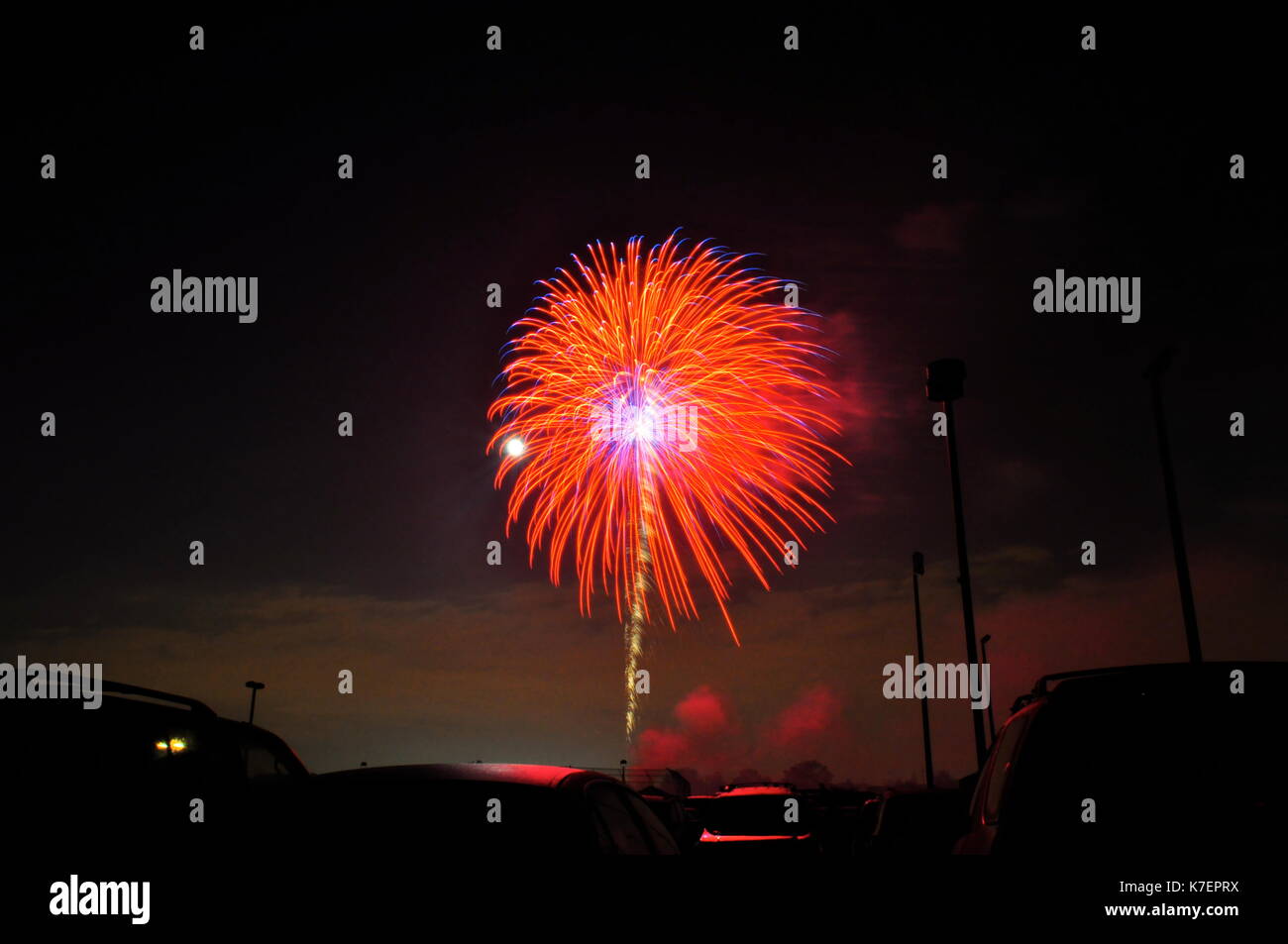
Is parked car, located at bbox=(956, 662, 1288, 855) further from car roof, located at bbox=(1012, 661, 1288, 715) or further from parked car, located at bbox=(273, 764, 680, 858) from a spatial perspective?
parked car, located at bbox=(273, 764, 680, 858)

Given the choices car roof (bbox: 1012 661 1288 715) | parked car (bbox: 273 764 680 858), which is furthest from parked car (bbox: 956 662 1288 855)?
parked car (bbox: 273 764 680 858)

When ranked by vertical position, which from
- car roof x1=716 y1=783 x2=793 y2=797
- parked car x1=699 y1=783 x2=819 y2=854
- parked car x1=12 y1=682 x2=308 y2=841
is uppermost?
parked car x1=12 y1=682 x2=308 y2=841

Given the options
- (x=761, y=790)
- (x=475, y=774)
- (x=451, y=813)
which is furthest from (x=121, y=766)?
(x=761, y=790)

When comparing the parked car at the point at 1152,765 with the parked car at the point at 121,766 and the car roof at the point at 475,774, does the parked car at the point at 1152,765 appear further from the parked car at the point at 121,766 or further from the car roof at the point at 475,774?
the parked car at the point at 121,766

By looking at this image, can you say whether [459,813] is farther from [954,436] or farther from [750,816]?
[954,436]

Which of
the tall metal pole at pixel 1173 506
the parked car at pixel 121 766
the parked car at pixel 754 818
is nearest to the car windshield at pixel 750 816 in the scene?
the parked car at pixel 754 818
